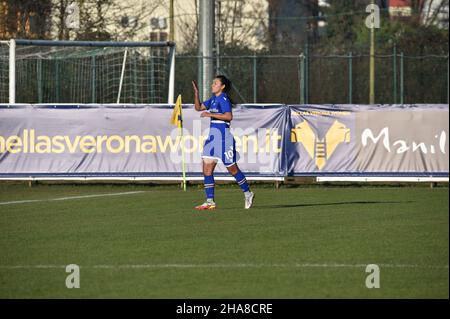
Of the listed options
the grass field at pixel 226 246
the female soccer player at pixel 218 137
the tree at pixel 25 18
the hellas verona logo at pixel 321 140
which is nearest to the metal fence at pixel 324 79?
the tree at pixel 25 18

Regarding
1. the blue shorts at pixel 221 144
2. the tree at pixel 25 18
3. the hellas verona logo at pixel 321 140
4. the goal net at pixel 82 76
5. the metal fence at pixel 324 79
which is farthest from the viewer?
the tree at pixel 25 18

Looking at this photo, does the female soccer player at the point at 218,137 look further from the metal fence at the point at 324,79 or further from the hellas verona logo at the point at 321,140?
the metal fence at the point at 324,79

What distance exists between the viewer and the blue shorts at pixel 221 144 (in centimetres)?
1720

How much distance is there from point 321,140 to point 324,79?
15.6 meters

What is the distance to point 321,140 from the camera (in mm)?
23641

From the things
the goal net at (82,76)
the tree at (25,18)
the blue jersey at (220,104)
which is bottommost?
the blue jersey at (220,104)

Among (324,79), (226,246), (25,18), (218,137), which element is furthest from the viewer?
(25,18)

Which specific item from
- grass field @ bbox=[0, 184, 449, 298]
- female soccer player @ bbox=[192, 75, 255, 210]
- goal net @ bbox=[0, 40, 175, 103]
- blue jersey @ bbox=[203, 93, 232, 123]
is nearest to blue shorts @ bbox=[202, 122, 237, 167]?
female soccer player @ bbox=[192, 75, 255, 210]

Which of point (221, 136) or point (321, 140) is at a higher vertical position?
point (221, 136)

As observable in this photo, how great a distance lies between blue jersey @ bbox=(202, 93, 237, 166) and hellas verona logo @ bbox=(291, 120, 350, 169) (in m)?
6.40

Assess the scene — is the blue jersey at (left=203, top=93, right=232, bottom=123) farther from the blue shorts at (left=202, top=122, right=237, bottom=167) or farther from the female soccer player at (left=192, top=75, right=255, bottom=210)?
the blue shorts at (left=202, top=122, right=237, bottom=167)

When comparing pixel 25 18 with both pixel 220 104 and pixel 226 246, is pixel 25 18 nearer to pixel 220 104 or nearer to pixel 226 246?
pixel 220 104

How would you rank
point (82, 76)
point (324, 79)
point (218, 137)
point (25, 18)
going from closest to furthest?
point (218, 137), point (82, 76), point (324, 79), point (25, 18)

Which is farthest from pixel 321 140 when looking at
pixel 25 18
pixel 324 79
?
pixel 25 18
